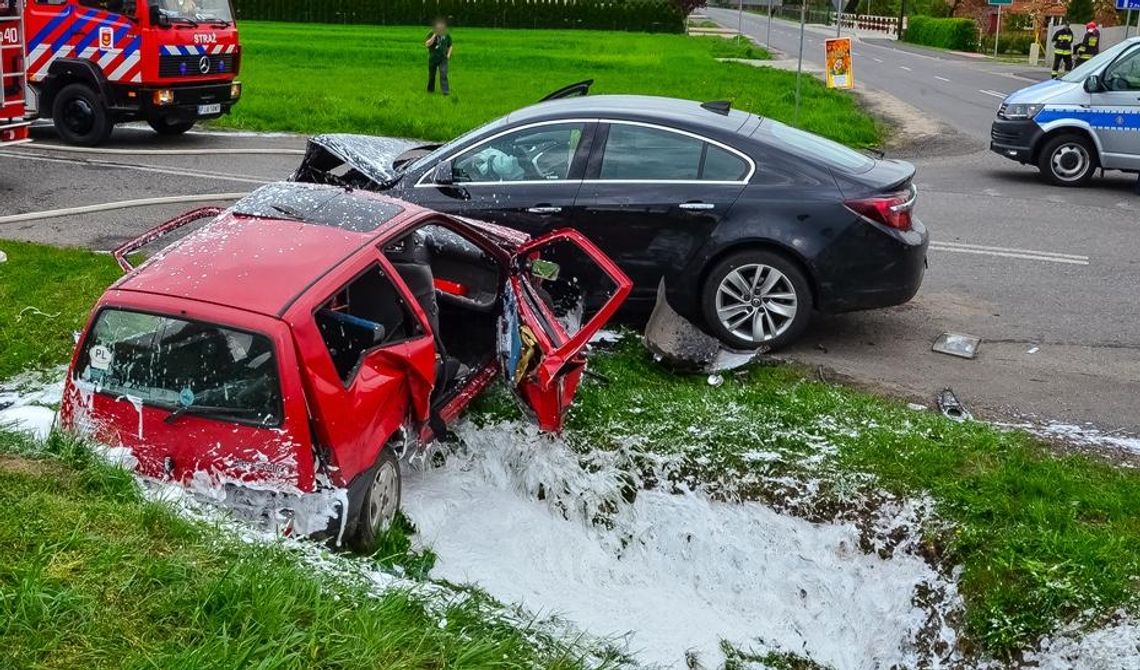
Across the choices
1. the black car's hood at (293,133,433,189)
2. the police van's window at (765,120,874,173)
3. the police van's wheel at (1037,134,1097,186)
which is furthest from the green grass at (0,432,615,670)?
the police van's wheel at (1037,134,1097,186)

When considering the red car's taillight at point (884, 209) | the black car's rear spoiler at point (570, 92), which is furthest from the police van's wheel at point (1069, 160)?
the red car's taillight at point (884, 209)

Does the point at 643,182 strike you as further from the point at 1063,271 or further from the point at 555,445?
the point at 1063,271

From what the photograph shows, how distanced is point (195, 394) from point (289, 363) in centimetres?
47

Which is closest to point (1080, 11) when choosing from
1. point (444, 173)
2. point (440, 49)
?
point (440, 49)

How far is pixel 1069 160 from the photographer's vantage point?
1545 centimetres

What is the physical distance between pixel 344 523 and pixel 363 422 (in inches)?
17.9

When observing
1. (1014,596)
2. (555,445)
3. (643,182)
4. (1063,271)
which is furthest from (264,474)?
(1063,271)

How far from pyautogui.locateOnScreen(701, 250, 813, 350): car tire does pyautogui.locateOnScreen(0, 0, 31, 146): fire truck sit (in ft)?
28.1

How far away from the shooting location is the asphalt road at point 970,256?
25.4 ft

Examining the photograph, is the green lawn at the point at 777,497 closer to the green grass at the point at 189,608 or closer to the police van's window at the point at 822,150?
the green grass at the point at 189,608

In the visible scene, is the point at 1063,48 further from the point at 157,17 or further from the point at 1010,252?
Result: the point at 157,17

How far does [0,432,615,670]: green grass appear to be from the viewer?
3.66 meters

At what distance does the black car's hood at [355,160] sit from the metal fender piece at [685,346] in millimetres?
2157

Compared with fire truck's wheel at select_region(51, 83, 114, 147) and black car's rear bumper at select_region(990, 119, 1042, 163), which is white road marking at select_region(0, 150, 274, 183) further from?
black car's rear bumper at select_region(990, 119, 1042, 163)
